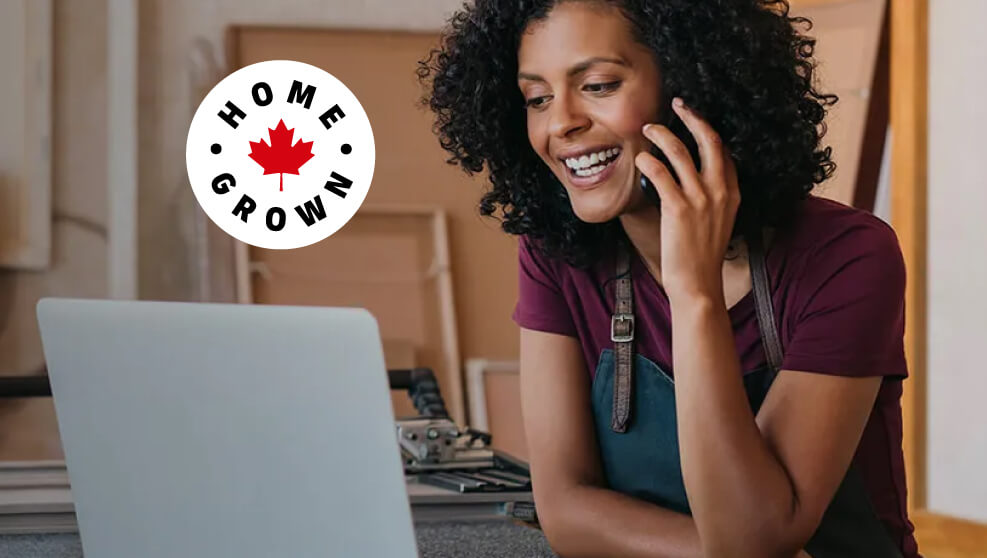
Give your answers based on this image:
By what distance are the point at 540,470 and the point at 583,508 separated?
3.6 inches

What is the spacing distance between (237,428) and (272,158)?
374 cm

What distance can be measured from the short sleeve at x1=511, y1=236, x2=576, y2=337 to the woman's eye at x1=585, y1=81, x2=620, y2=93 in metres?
0.25

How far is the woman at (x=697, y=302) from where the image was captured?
125 centimetres

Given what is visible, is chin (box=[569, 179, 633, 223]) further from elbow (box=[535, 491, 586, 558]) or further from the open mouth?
elbow (box=[535, 491, 586, 558])

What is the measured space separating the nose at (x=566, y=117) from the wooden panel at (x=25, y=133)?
3.34 metres

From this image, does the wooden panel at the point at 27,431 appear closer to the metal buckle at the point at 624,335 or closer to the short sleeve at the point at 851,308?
the metal buckle at the point at 624,335

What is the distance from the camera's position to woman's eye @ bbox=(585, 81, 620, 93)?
1380 mm

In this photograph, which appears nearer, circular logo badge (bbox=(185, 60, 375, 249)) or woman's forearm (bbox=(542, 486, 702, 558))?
woman's forearm (bbox=(542, 486, 702, 558))

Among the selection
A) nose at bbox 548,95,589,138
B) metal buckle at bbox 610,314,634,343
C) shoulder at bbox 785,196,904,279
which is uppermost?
nose at bbox 548,95,589,138

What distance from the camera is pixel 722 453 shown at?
1.23 metres
